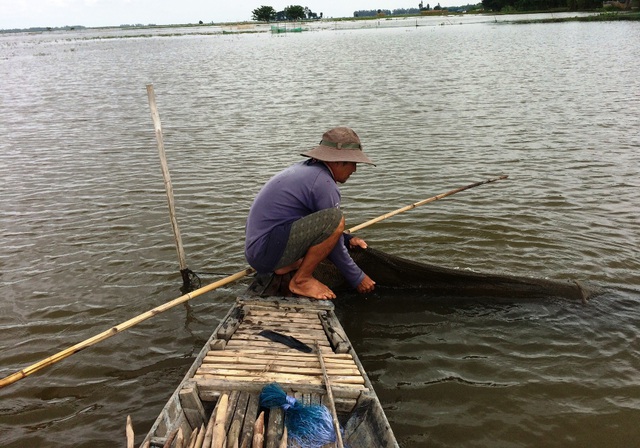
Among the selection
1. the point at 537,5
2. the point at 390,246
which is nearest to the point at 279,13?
the point at 537,5

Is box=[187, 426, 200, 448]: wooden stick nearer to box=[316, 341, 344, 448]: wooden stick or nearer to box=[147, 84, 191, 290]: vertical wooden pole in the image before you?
box=[316, 341, 344, 448]: wooden stick

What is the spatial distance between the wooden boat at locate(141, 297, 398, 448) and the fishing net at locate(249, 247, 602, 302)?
1.09 m

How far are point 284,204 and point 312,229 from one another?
0.36 meters

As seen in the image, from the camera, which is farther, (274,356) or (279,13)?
(279,13)

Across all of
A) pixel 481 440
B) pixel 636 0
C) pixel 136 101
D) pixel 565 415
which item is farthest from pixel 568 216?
pixel 636 0

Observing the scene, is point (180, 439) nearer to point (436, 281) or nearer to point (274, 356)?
point (274, 356)

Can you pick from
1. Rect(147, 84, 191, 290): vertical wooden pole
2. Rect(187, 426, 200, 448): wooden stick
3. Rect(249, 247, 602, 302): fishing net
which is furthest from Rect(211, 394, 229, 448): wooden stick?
Rect(147, 84, 191, 290): vertical wooden pole

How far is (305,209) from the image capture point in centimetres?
436

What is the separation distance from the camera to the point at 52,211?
Result: 7.98 m

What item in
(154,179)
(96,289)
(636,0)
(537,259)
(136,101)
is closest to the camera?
(96,289)

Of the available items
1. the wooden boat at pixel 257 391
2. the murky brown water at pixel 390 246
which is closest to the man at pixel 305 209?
the wooden boat at pixel 257 391

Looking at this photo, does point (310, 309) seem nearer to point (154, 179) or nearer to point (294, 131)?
point (154, 179)

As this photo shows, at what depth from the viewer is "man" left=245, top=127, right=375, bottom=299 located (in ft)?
13.8

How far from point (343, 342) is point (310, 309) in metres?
0.71
